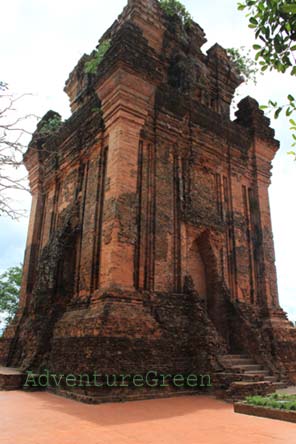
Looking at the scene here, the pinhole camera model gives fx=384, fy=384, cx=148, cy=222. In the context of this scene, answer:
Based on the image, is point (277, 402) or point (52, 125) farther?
point (52, 125)

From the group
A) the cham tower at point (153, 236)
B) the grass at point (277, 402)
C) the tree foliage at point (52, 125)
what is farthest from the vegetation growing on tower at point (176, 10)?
the grass at point (277, 402)

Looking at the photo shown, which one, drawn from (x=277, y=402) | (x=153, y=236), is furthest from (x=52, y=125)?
(x=277, y=402)

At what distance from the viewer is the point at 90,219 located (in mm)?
10469

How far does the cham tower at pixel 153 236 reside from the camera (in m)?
8.61

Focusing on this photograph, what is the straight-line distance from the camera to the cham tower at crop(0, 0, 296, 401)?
8.61 metres

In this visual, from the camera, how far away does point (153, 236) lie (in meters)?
10.0

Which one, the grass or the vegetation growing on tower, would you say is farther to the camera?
the vegetation growing on tower

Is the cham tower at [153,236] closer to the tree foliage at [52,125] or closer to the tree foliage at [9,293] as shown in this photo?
the tree foliage at [52,125]

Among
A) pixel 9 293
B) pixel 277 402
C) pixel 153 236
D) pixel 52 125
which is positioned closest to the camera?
pixel 277 402

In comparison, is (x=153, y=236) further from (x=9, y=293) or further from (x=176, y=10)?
(x=9, y=293)

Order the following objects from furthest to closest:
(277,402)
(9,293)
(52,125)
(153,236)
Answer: (9,293), (52,125), (153,236), (277,402)

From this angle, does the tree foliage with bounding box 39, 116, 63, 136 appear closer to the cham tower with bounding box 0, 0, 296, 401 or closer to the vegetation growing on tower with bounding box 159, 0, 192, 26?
the cham tower with bounding box 0, 0, 296, 401

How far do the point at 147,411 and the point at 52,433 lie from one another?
2.08 meters

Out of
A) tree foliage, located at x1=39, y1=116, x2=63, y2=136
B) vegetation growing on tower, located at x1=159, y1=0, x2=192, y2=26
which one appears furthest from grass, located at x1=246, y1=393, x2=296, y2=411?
vegetation growing on tower, located at x1=159, y1=0, x2=192, y2=26
